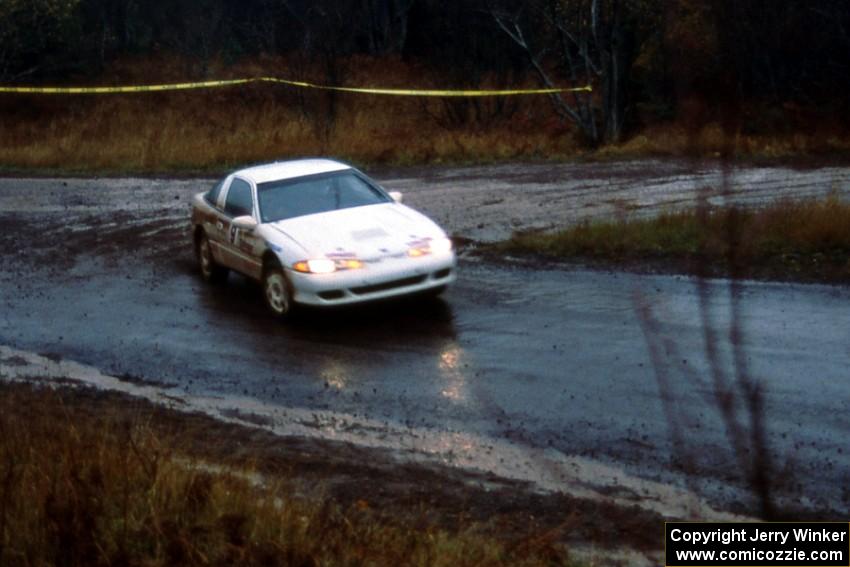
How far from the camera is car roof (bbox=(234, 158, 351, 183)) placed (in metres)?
15.0

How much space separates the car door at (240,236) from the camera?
14.4 metres

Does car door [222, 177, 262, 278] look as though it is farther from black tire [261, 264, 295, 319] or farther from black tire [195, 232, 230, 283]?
black tire [195, 232, 230, 283]

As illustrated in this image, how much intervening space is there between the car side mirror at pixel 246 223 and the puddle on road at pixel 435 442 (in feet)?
8.32

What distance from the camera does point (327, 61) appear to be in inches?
1276

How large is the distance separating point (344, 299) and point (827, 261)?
5.25 m

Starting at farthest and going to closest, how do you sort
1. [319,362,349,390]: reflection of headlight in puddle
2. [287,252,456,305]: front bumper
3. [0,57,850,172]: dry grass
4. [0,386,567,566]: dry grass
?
[0,57,850,172]: dry grass
[287,252,456,305]: front bumper
[319,362,349,390]: reflection of headlight in puddle
[0,386,567,566]: dry grass

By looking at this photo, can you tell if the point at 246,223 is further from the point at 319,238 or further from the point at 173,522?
the point at 173,522

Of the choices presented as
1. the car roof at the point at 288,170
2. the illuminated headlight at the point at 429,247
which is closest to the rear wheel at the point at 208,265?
the car roof at the point at 288,170

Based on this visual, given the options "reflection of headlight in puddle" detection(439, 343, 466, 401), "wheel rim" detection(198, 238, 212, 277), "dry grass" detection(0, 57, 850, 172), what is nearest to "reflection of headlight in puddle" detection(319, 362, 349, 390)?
"reflection of headlight in puddle" detection(439, 343, 466, 401)

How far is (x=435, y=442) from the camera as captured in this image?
31.1ft

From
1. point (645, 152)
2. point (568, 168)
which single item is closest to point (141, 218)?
point (568, 168)

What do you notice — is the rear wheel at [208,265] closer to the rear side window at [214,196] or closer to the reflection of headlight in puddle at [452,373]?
the rear side window at [214,196]

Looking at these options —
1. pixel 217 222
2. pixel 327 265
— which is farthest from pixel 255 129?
pixel 327 265

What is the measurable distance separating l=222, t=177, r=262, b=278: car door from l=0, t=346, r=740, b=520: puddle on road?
252 centimetres
